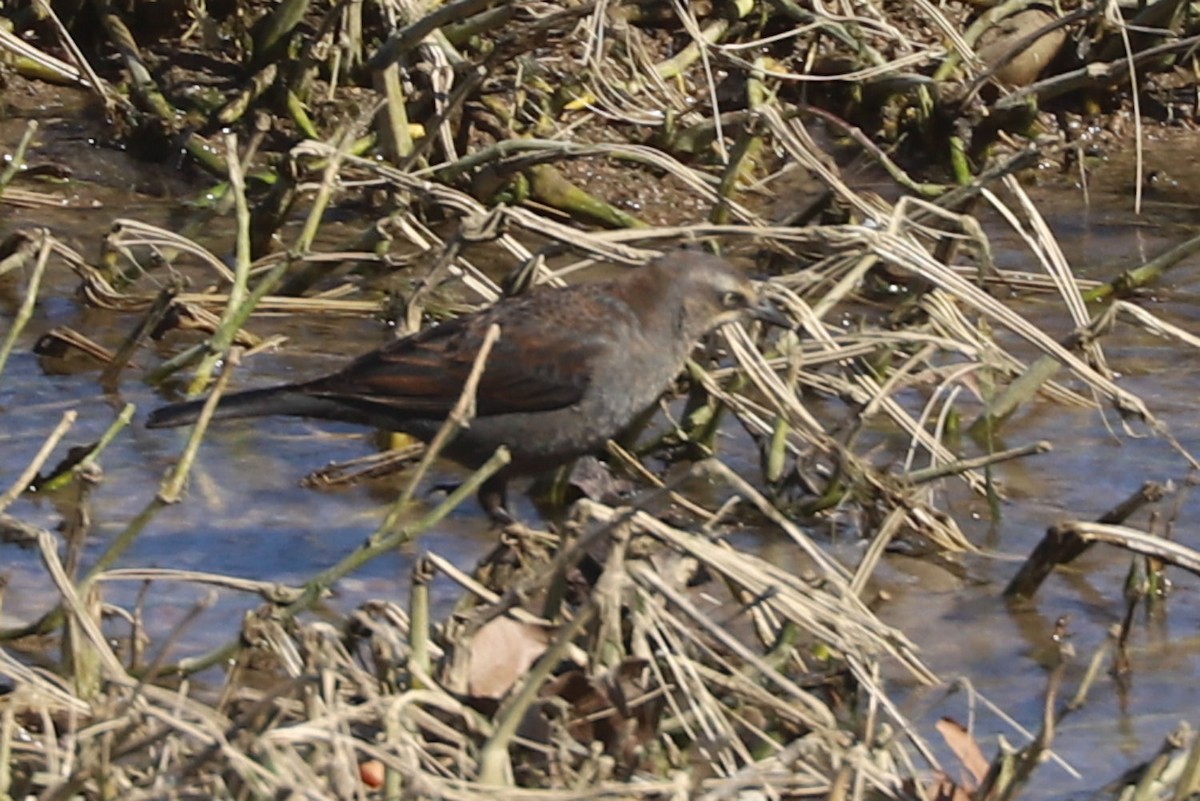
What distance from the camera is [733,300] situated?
5.70 meters

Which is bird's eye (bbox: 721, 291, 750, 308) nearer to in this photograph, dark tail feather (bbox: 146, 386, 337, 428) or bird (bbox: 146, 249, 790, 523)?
bird (bbox: 146, 249, 790, 523)

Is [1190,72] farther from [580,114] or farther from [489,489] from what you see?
[489,489]

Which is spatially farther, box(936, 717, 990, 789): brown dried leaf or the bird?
the bird

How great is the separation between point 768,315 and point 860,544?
642 mm

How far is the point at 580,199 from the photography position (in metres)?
7.46

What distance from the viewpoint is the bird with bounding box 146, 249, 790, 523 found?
220 inches

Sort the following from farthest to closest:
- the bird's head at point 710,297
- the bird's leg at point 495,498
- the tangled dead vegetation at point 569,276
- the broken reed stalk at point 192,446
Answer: the bird's head at point 710,297
the bird's leg at point 495,498
the broken reed stalk at point 192,446
the tangled dead vegetation at point 569,276

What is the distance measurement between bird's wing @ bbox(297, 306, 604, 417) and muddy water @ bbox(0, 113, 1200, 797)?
345 millimetres

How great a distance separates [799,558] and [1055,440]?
1.19 metres

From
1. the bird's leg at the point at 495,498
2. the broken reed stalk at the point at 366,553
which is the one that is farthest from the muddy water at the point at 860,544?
the broken reed stalk at the point at 366,553

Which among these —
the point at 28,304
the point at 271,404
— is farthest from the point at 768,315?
the point at 28,304

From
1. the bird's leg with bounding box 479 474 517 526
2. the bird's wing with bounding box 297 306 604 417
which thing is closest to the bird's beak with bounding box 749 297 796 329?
the bird's wing with bounding box 297 306 604 417

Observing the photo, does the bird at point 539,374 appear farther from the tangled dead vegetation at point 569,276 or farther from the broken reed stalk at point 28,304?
the broken reed stalk at point 28,304

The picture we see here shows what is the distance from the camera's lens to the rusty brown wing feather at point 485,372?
18.3ft
